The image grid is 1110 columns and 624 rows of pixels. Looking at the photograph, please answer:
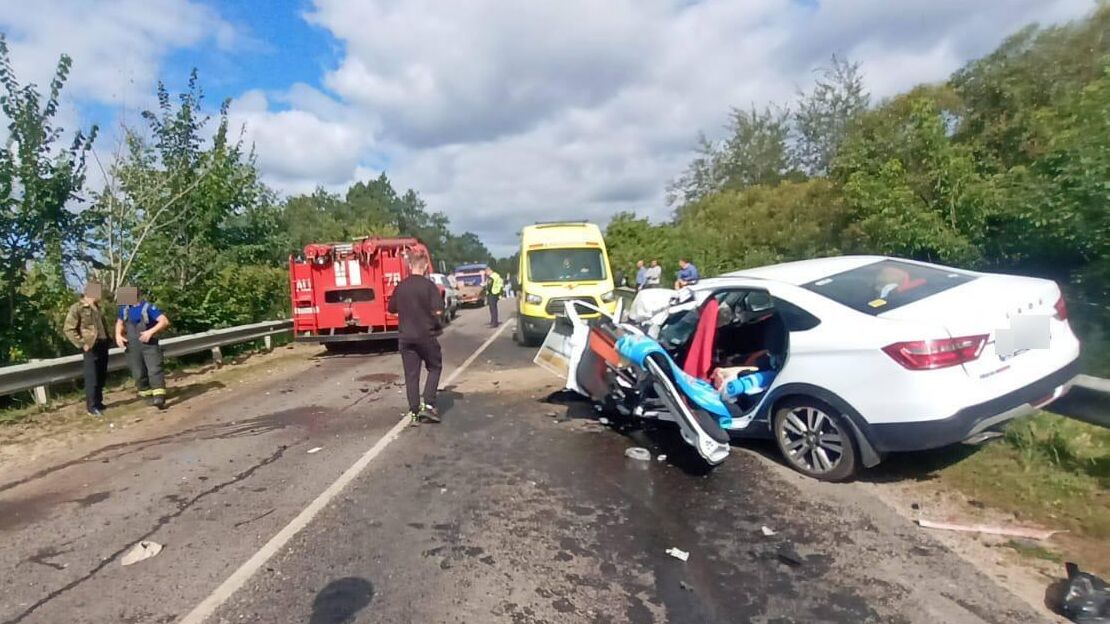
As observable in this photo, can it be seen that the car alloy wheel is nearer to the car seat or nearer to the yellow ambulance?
the car seat

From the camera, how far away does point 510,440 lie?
708 cm

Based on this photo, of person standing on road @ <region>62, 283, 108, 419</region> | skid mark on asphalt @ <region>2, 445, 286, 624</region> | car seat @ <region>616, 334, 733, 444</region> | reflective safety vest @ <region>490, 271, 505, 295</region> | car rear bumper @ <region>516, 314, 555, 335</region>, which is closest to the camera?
skid mark on asphalt @ <region>2, 445, 286, 624</region>

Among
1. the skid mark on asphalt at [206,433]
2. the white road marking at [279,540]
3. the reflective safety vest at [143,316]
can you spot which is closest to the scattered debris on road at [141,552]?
the white road marking at [279,540]

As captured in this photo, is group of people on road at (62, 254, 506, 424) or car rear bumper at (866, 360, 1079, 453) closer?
car rear bumper at (866, 360, 1079, 453)

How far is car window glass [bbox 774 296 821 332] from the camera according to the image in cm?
536

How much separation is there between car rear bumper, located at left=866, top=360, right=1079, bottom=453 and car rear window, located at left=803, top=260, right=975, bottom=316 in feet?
2.77

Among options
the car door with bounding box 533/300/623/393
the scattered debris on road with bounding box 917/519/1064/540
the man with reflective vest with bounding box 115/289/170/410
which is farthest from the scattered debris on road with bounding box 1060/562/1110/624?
the man with reflective vest with bounding box 115/289/170/410

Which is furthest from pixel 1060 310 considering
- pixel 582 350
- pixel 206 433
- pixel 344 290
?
pixel 344 290

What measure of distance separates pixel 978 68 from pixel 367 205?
8913 centimetres

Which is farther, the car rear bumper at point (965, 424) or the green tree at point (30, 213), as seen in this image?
the green tree at point (30, 213)

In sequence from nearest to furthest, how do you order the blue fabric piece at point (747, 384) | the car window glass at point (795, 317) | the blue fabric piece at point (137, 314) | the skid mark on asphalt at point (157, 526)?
the skid mark on asphalt at point (157, 526) → the car window glass at point (795, 317) → the blue fabric piece at point (747, 384) → the blue fabric piece at point (137, 314)

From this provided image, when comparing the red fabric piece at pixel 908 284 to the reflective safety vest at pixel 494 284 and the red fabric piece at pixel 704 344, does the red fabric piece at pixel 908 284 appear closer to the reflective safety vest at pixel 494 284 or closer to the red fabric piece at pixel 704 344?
the red fabric piece at pixel 704 344

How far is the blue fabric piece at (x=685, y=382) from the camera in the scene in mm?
5785

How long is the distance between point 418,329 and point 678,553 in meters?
4.40
